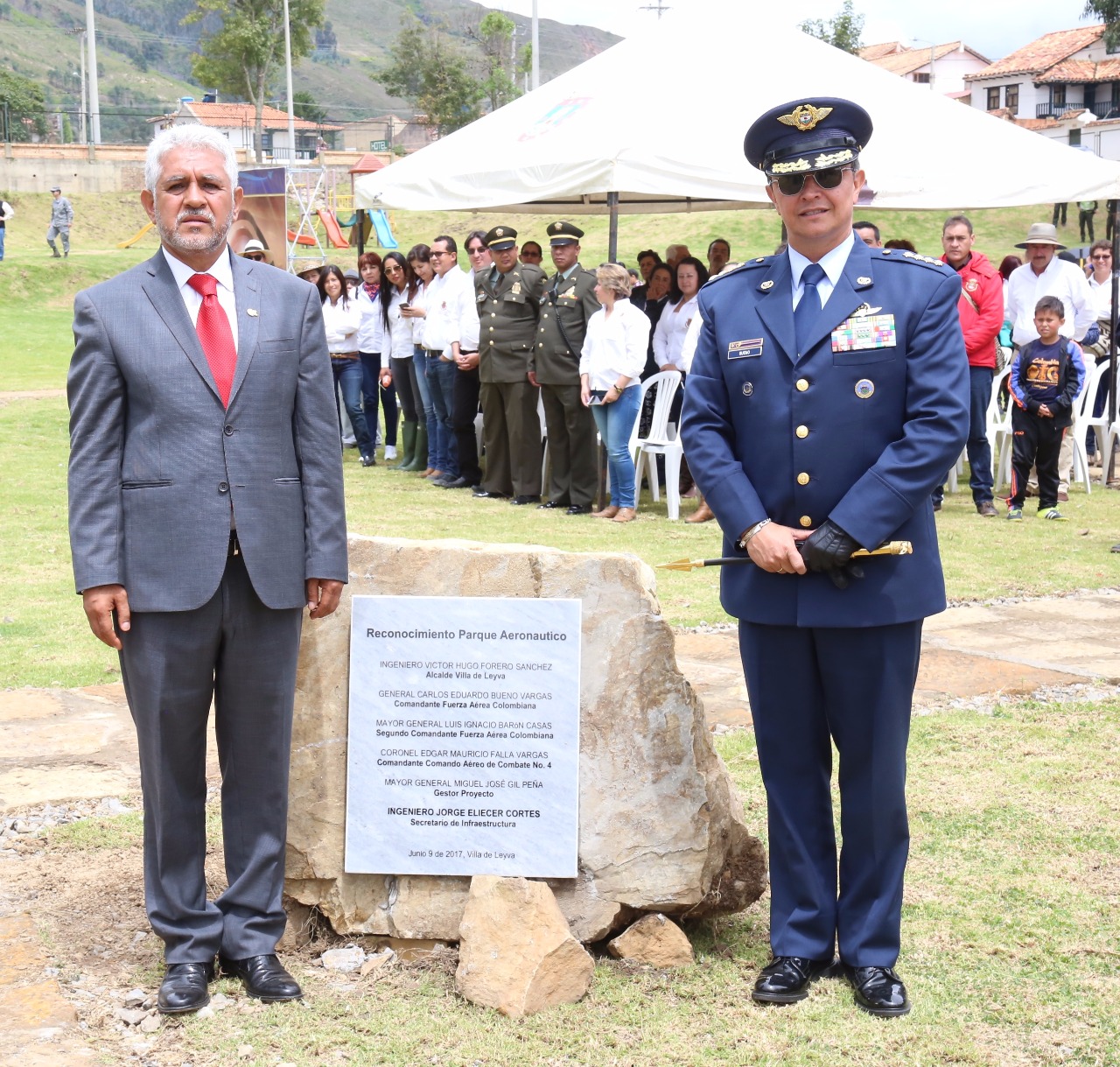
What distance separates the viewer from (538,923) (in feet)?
10.8

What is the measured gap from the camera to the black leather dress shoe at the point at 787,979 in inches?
127

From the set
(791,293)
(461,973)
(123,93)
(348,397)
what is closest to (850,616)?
(791,293)

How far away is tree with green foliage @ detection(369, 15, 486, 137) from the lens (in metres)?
72.6

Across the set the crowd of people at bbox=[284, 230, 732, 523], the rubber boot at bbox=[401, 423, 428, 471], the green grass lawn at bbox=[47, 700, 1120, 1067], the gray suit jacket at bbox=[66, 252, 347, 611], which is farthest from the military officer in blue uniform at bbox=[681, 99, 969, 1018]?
the rubber boot at bbox=[401, 423, 428, 471]

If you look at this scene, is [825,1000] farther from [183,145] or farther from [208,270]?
[183,145]

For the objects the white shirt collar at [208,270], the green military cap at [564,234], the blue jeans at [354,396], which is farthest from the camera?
the blue jeans at [354,396]

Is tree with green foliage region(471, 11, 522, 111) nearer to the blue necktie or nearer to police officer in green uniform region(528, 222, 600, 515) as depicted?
police officer in green uniform region(528, 222, 600, 515)

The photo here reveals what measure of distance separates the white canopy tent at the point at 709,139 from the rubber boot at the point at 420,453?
215cm

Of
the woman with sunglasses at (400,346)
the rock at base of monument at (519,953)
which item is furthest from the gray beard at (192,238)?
the woman with sunglasses at (400,346)

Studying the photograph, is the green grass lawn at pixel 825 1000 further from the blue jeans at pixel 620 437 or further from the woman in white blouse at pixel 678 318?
the woman in white blouse at pixel 678 318

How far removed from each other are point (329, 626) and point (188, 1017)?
3.28 ft

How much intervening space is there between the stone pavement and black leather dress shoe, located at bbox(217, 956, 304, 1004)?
404 millimetres

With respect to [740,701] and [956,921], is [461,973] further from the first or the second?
[740,701]

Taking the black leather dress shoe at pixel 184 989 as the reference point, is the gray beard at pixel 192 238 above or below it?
above
